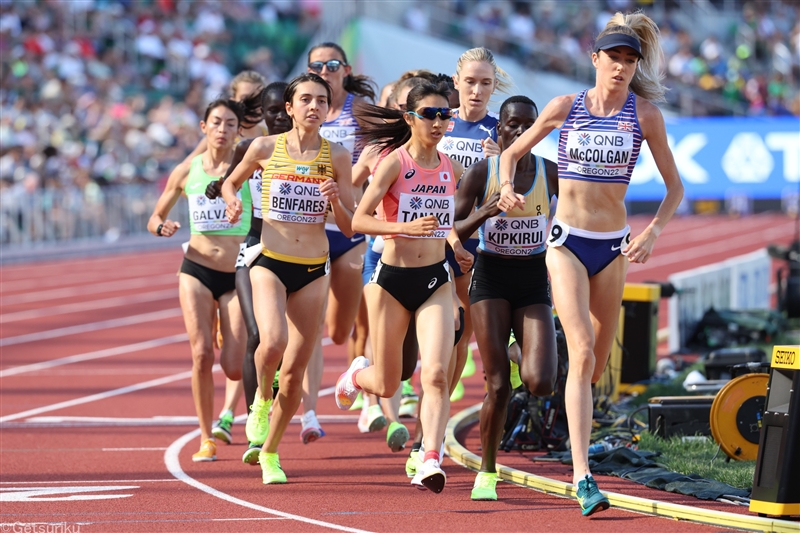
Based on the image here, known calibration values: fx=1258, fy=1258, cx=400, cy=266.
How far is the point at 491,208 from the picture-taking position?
7012mm

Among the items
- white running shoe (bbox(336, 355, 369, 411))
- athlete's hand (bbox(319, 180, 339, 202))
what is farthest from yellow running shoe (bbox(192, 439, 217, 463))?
athlete's hand (bbox(319, 180, 339, 202))

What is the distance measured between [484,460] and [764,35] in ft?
108

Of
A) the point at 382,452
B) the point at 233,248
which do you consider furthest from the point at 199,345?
the point at 382,452

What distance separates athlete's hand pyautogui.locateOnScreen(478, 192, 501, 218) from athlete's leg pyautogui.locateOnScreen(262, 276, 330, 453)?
121cm

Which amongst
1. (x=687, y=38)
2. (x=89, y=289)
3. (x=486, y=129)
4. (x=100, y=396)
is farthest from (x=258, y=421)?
(x=687, y=38)

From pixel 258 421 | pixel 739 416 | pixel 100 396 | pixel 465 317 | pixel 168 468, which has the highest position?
pixel 465 317

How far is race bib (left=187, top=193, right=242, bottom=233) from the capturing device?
28.9 ft

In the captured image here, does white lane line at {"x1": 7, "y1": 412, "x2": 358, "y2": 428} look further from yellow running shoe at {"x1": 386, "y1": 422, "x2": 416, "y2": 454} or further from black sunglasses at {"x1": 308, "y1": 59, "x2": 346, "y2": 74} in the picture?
black sunglasses at {"x1": 308, "y1": 59, "x2": 346, "y2": 74}

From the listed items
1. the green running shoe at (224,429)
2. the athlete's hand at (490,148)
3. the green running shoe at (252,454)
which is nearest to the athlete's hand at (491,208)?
the athlete's hand at (490,148)

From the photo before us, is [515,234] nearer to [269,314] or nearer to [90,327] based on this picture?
[269,314]

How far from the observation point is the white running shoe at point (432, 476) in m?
6.69

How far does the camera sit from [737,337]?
46.1ft

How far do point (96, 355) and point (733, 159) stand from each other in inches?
593

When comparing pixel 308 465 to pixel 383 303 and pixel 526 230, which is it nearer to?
pixel 383 303
